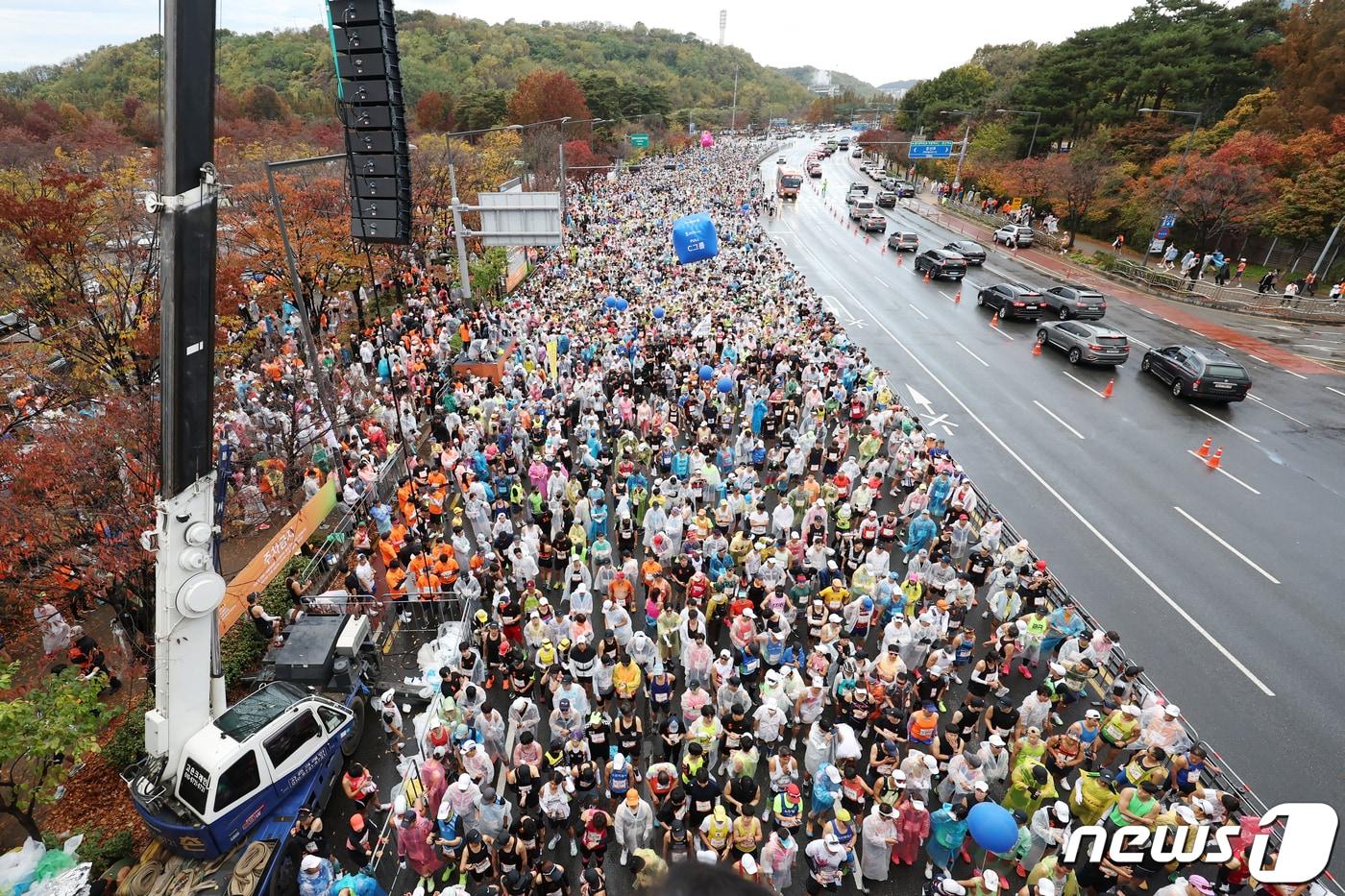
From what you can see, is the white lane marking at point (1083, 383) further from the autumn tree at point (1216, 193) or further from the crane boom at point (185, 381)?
the crane boom at point (185, 381)

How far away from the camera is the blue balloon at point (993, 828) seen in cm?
685

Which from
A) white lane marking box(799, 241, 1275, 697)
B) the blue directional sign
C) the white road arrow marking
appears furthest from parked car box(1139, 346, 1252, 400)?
the blue directional sign

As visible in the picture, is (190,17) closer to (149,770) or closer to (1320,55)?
(149,770)

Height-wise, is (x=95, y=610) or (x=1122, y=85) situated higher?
(x=1122, y=85)

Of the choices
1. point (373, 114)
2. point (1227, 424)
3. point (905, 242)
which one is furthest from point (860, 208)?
point (373, 114)

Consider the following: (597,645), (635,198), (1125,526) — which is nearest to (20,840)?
(597,645)

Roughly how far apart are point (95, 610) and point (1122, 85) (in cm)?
5911

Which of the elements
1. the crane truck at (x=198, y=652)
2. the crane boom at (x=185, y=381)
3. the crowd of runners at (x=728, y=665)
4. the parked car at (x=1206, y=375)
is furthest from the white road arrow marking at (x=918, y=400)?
the crane boom at (x=185, y=381)

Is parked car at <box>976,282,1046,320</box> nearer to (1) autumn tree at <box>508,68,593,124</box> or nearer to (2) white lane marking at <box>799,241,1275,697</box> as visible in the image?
(2) white lane marking at <box>799,241,1275,697</box>

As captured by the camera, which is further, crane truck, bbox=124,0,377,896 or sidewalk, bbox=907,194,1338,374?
sidewalk, bbox=907,194,1338,374

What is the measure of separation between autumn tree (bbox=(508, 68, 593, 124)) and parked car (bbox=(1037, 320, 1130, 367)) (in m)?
57.2

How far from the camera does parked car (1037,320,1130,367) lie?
23172 millimetres

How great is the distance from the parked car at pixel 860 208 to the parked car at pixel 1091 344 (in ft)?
94.8

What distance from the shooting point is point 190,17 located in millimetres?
5664
